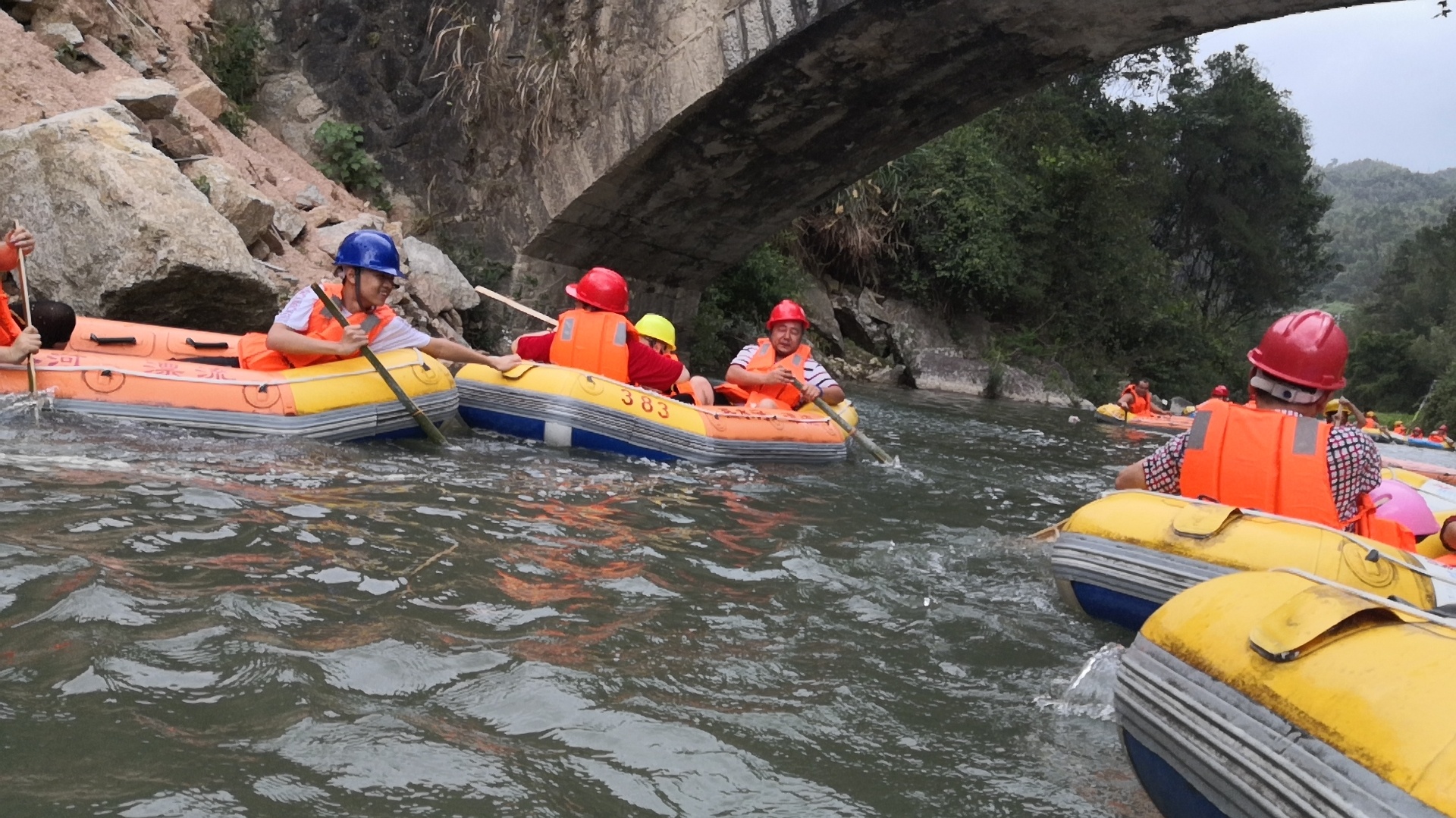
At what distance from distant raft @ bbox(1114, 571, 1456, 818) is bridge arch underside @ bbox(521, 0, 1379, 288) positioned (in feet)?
23.7

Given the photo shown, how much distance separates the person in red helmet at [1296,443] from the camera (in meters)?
3.83

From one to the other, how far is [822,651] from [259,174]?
8689 mm

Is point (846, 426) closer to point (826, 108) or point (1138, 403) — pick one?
Answer: point (826, 108)

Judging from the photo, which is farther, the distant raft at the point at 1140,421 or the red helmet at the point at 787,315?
the distant raft at the point at 1140,421

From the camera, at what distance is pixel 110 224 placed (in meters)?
7.38

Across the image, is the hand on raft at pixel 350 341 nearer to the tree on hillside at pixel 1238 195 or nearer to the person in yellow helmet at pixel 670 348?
the person in yellow helmet at pixel 670 348

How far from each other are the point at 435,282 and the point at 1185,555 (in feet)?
27.0

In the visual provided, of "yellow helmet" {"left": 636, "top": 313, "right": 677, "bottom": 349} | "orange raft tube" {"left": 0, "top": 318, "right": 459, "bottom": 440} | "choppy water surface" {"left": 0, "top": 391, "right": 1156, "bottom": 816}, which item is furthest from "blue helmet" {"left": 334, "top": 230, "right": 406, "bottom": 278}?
"yellow helmet" {"left": 636, "top": 313, "right": 677, "bottom": 349}

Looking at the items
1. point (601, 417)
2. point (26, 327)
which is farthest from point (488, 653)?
point (26, 327)

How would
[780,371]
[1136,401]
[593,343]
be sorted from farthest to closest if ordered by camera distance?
1. [1136,401]
2. [780,371]
3. [593,343]

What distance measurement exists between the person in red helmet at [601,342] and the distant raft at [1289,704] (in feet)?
16.8

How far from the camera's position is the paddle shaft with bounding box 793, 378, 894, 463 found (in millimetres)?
8125

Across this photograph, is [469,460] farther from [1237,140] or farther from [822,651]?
[1237,140]

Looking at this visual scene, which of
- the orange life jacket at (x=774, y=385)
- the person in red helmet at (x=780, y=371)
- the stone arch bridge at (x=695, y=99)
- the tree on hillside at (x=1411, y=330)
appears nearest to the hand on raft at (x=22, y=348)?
the person in red helmet at (x=780, y=371)
